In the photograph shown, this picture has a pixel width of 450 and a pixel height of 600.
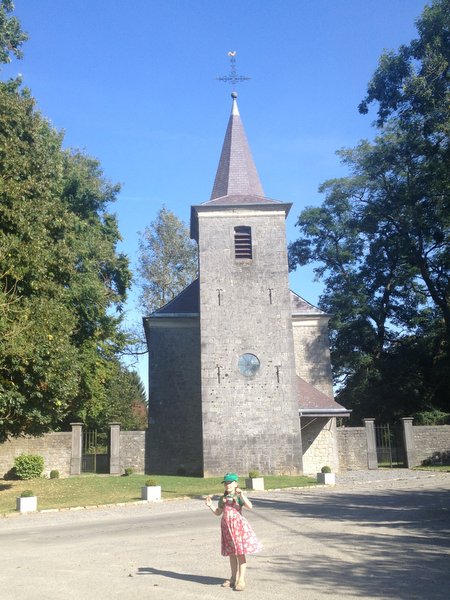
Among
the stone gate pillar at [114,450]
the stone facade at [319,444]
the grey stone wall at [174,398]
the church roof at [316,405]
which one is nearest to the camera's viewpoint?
the church roof at [316,405]

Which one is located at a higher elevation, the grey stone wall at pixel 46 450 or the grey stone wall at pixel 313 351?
the grey stone wall at pixel 313 351

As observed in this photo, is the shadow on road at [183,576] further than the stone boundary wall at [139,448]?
No

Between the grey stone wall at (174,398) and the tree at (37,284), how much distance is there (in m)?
4.47

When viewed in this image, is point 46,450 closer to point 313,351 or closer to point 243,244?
point 243,244

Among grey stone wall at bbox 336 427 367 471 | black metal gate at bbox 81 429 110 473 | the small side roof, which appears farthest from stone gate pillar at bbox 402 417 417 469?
→ black metal gate at bbox 81 429 110 473

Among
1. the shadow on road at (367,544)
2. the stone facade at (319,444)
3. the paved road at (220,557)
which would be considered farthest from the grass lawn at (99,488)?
the stone facade at (319,444)

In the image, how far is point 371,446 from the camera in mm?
26219

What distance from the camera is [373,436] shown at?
86.2ft

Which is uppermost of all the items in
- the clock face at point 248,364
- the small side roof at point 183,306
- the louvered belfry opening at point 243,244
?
the louvered belfry opening at point 243,244

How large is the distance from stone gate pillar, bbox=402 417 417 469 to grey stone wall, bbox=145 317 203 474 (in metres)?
9.10

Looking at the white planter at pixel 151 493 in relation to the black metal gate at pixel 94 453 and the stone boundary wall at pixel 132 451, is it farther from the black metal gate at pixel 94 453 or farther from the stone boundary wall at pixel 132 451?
the black metal gate at pixel 94 453

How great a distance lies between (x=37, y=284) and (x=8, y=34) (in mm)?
10044

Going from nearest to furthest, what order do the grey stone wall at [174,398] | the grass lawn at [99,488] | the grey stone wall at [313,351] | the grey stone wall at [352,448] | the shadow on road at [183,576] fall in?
the shadow on road at [183,576] < the grass lawn at [99,488] < the grey stone wall at [174,398] < the grey stone wall at [352,448] < the grey stone wall at [313,351]

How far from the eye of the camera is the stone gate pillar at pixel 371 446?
26.0 meters
